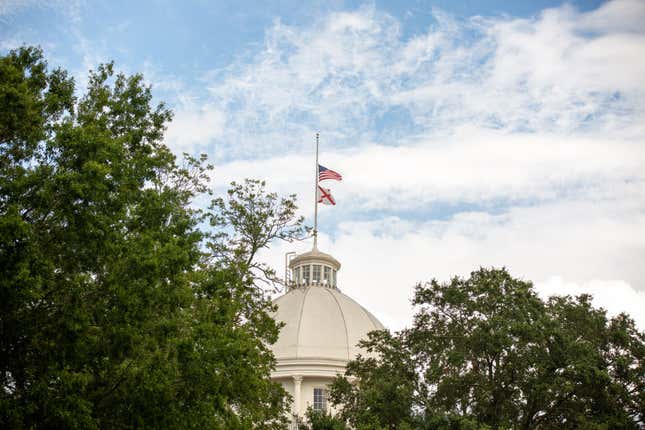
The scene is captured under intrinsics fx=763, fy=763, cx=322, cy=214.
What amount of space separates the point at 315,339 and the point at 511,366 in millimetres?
23012

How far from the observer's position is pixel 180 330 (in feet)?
54.6

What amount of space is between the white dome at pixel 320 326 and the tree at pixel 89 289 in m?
27.1

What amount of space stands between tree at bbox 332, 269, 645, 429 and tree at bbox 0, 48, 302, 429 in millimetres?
8112

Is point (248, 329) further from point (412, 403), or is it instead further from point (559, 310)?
point (559, 310)

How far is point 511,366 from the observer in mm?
22922

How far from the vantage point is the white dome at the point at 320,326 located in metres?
44.4

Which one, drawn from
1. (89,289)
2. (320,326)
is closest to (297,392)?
(320,326)

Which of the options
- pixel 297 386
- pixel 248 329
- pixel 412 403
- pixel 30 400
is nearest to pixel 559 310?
pixel 412 403

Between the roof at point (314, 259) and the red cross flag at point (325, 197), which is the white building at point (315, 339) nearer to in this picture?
the roof at point (314, 259)

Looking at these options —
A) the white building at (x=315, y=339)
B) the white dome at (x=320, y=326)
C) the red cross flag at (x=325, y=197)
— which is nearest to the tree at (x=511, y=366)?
the white building at (x=315, y=339)

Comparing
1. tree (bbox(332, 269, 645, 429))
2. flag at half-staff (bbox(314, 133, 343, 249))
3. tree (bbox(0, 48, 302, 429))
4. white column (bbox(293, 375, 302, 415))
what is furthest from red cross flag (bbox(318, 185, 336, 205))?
tree (bbox(0, 48, 302, 429))

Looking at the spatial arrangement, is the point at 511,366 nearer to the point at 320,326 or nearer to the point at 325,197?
the point at 320,326

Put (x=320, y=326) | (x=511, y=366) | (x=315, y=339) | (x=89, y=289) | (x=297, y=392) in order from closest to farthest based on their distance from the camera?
(x=89, y=289) < (x=511, y=366) < (x=297, y=392) < (x=315, y=339) < (x=320, y=326)

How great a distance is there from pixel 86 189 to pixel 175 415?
16.1ft
